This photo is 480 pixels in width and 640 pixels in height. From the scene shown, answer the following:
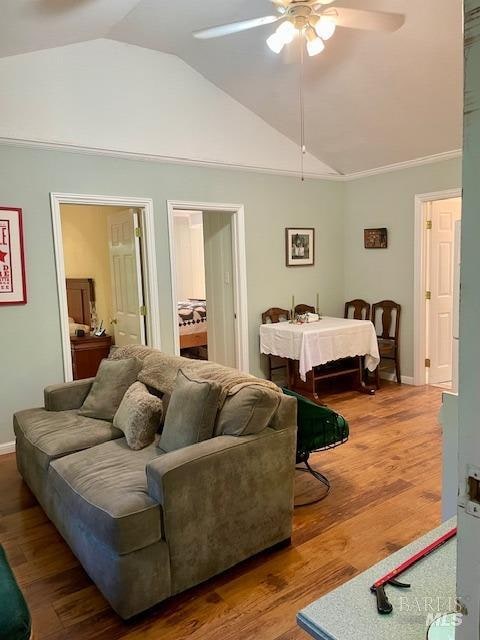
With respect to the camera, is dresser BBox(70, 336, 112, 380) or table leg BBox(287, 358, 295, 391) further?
dresser BBox(70, 336, 112, 380)

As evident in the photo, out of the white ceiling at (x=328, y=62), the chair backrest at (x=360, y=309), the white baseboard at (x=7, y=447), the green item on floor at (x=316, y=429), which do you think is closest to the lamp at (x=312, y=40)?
the white ceiling at (x=328, y=62)

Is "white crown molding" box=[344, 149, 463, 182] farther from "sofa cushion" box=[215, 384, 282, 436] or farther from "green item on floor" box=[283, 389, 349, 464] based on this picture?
"sofa cushion" box=[215, 384, 282, 436]

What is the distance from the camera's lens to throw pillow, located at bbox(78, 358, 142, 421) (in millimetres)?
3057

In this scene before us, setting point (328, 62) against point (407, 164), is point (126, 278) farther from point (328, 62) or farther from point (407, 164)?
point (407, 164)

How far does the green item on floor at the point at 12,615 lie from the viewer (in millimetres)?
1359

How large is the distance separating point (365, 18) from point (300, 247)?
10.0 feet

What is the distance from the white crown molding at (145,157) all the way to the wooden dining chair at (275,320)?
1542 mm

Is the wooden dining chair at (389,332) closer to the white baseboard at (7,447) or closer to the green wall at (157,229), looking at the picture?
the green wall at (157,229)

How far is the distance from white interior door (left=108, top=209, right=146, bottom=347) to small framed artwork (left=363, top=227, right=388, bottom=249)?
2765 mm

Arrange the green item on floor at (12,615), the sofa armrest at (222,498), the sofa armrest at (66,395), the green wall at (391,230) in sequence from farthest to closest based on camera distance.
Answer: the green wall at (391,230) < the sofa armrest at (66,395) < the sofa armrest at (222,498) < the green item on floor at (12,615)

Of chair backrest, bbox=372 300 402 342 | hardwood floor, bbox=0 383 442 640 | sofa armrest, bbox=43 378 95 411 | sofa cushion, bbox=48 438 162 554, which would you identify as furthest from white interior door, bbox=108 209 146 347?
chair backrest, bbox=372 300 402 342

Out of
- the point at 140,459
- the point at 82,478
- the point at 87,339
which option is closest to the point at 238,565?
the point at 140,459

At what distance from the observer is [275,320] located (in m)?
5.29

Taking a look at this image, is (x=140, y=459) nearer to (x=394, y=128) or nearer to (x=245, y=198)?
(x=245, y=198)
